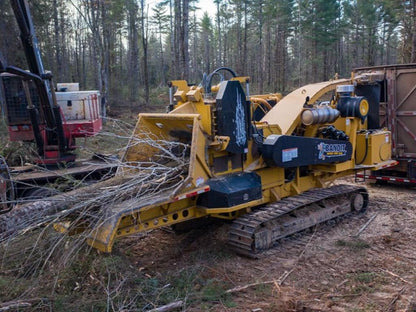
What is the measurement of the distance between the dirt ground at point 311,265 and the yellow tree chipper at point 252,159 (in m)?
0.29

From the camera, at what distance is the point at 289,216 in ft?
20.4

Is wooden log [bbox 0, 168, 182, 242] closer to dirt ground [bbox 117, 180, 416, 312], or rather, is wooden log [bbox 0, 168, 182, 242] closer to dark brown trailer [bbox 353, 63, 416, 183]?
dirt ground [bbox 117, 180, 416, 312]

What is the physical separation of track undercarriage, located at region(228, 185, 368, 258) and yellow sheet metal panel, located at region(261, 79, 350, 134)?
1.15 metres

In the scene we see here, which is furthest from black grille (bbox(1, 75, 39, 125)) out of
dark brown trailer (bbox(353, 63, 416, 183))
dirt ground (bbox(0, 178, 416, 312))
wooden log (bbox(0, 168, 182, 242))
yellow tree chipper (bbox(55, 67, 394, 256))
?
dark brown trailer (bbox(353, 63, 416, 183))

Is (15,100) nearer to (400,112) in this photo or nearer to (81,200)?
(81,200)

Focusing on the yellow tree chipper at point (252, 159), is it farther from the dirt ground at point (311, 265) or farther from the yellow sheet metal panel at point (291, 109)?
the dirt ground at point (311, 265)

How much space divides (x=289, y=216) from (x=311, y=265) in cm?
96

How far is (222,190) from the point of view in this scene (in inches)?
214

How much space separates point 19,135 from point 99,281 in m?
5.27

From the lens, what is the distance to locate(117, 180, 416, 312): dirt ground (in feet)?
14.5

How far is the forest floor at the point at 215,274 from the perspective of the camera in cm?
425

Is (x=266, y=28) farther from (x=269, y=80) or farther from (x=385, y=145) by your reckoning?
(x=385, y=145)

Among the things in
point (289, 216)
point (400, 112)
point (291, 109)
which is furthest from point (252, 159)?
point (400, 112)

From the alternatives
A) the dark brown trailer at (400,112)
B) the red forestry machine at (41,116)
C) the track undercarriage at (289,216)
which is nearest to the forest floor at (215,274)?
the track undercarriage at (289,216)
